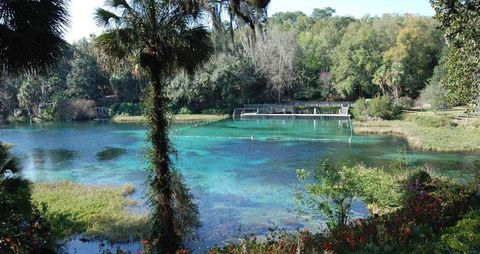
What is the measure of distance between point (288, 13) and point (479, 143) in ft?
338

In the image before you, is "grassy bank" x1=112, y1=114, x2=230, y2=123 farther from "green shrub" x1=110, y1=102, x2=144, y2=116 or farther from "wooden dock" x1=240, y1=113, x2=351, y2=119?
"wooden dock" x1=240, y1=113, x2=351, y2=119

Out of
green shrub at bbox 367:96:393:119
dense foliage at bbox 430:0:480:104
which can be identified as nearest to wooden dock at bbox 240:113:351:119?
green shrub at bbox 367:96:393:119

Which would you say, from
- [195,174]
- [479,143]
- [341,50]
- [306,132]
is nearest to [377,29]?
[341,50]

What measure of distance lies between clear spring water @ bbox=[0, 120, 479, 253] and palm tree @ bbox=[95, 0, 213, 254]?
4.00 ft

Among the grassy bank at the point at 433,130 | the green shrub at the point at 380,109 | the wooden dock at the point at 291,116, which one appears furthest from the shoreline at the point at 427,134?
the wooden dock at the point at 291,116

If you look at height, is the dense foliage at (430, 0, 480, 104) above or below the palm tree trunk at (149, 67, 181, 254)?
above

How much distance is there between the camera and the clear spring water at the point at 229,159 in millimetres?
16469

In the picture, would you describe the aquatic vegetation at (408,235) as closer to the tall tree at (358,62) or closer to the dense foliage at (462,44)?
the dense foliage at (462,44)

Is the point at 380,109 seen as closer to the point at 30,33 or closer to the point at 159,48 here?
the point at 159,48

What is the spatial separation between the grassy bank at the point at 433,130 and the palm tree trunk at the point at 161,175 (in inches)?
991

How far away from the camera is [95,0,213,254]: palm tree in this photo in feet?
31.1

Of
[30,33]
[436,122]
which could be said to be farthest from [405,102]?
[30,33]

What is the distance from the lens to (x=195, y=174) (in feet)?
79.8

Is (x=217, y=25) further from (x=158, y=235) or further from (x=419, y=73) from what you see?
(x=419, y=73)
